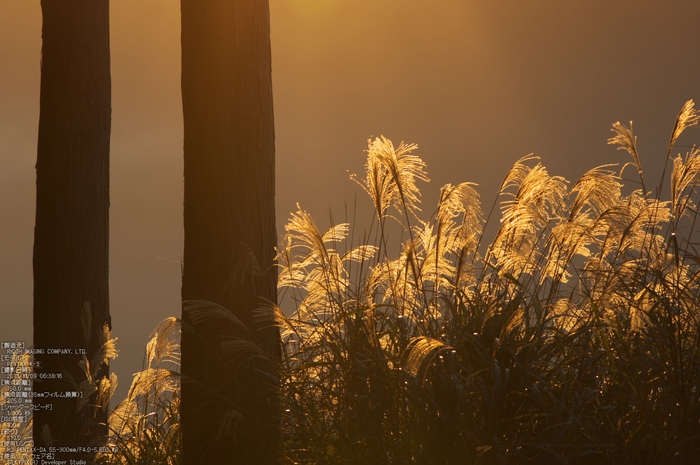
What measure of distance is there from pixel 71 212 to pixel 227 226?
8.12 ft

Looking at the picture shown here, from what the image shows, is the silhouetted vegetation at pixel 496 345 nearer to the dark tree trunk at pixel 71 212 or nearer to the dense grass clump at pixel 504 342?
the dense grass clump at pixel 504 342

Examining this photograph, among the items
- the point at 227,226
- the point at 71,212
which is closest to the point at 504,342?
the point at 227,226

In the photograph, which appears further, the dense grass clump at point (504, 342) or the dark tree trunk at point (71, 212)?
the dark tree trunk at point (71, 212)

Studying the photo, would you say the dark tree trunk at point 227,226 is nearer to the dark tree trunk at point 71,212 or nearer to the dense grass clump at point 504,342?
the dense grass clump at point 504,342

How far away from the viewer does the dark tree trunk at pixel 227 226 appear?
109 inches

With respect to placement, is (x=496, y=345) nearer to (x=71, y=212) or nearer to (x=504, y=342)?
(x=504, y=342)

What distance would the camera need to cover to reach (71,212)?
→ 4.64 m

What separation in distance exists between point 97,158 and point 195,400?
2890 mm

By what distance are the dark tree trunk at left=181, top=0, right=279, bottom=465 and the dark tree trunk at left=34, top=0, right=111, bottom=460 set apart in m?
2.08

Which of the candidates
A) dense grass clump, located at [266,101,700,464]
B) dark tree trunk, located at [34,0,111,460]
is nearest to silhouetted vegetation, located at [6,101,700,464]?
dense grass clump, located at [266,101,700,464]

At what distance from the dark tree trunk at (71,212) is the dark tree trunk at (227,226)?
2.08 m

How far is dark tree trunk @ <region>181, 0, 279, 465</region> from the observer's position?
277 cm

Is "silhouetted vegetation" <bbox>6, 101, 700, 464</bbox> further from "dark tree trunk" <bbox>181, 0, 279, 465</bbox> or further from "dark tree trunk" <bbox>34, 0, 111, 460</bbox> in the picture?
"dark tree trunk" <bbox>34, 0, 111, 460</bbox>

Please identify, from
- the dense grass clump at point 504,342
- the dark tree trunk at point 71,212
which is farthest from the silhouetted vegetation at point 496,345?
the dark tree trunk at point 71,212
